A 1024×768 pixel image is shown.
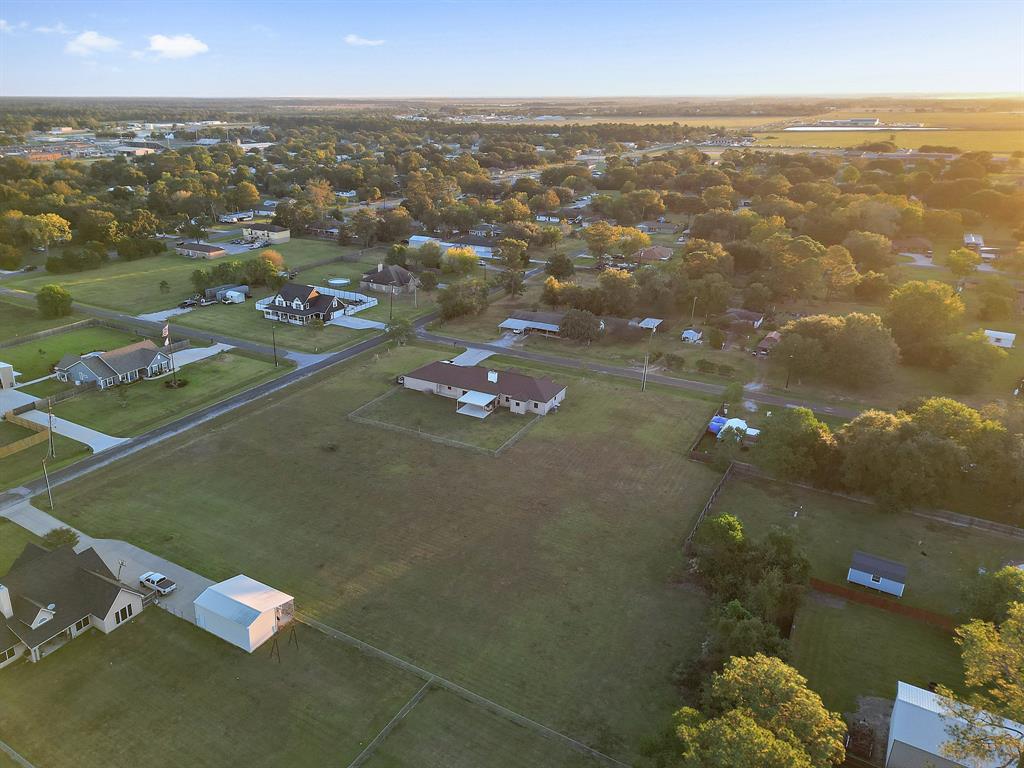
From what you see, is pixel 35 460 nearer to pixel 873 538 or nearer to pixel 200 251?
pixel 873 538

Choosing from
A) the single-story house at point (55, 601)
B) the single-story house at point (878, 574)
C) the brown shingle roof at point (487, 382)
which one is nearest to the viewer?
the single-story house at point (55, 601)

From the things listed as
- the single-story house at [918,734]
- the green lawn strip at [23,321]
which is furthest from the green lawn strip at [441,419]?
the green lawn strip at [23,321]

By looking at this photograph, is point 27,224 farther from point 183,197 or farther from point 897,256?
point 897,256

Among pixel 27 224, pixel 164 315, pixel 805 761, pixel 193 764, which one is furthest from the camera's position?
pixel 27 224

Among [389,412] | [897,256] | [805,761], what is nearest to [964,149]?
[897,256]

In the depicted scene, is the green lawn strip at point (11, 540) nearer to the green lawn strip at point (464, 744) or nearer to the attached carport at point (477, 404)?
the green lawn strip at point (464, 744)

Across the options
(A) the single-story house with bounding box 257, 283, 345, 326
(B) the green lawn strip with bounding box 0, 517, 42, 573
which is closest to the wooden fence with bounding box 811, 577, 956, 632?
(B) the green lawn strip with bounding box 0, 517, 42, 573

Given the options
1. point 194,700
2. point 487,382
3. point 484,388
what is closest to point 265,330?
point 487,382
